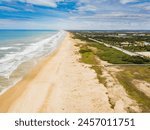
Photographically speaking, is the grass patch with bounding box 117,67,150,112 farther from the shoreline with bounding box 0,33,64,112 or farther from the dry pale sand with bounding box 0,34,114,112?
the shoreline with bounding box 0,33,64,112

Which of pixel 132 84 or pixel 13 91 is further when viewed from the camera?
pixel 132 84

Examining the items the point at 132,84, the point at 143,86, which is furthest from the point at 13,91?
the point at 143,86

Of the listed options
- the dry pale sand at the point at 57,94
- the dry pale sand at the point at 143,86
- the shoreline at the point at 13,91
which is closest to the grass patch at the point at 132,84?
the dry pale sand at the point at 143,86

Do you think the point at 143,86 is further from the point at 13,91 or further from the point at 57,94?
the point at 13,91

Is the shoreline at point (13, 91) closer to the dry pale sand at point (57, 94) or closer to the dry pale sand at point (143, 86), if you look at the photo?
the dry pale sand at point (57, 94)

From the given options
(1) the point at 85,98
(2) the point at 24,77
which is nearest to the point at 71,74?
(2) the point at 24,77

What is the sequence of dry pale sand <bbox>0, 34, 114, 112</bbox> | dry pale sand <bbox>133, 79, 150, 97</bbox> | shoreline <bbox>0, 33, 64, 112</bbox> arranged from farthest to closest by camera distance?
dry pale sand <bbox>133, 79, 150, 97</bbox> → shoreline <bbox>0, 33, 64, 112</bbox> → dry pale sand <bbox>0, 34, 114, 112</bbox>

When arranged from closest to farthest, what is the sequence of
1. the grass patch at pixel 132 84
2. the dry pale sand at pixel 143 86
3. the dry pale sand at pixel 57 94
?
the dry pale sand at pixel 57 94
the grass patch at pixel 132 84
the dry pale sand at pixel 143 86

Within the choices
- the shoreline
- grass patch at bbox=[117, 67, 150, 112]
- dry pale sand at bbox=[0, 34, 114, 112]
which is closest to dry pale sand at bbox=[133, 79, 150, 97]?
grass patch at bbox=[117, 67, 150, 112]

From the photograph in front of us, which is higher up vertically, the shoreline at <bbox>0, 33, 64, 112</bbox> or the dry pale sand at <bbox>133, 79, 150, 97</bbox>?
the dry pale sand at <bbox>133, 79, 150, 97</bbox>
